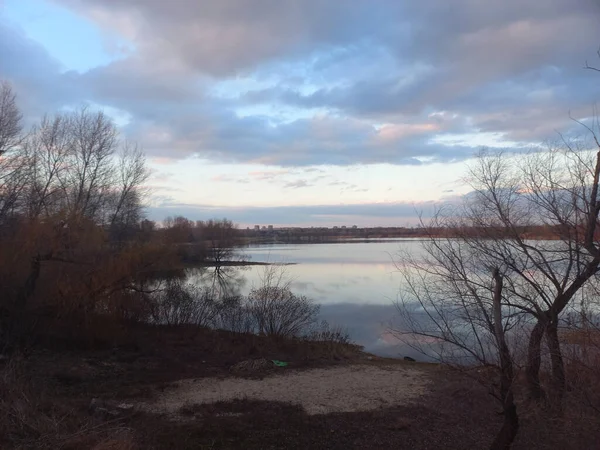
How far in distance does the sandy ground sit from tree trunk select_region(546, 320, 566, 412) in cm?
434

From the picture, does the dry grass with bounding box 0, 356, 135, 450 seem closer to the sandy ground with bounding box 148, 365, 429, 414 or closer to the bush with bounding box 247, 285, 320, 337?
the sandy ground with bounding box 148, 365, 429, 414

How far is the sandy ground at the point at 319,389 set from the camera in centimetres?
1071

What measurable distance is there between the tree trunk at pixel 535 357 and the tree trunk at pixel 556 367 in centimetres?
13

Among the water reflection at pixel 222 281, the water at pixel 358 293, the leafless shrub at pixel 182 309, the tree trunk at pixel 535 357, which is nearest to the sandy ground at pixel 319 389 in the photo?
the water at pixel 358 293

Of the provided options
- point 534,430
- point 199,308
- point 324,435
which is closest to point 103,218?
point 199,308

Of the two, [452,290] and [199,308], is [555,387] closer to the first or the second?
[452,290]

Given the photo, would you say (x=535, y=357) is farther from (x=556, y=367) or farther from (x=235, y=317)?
(x=235, y=317)

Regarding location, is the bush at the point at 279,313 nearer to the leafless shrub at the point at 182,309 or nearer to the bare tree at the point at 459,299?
the leafless shrub at the point at 182,309

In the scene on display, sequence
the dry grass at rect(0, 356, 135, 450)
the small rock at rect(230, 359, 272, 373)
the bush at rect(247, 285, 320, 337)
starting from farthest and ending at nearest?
the bush at rect(247, 285, 320, 337) < the small rock at rect(230, 359, 272, 373) < the dry grass at rect(0, 356, 135, 450)

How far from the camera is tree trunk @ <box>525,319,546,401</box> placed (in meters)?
7.00

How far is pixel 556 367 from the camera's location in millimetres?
7004

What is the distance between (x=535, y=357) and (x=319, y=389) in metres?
6.38

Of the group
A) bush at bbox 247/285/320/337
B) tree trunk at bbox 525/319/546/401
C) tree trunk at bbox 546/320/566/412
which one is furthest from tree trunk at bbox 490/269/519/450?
bush at bbox 247/285/320/337

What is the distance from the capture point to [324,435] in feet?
27.9
